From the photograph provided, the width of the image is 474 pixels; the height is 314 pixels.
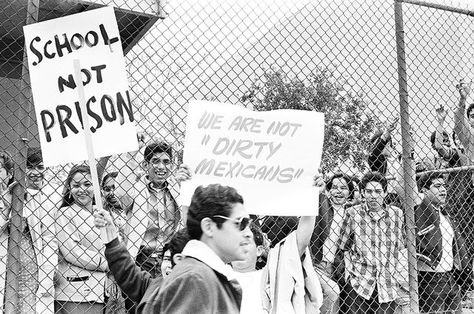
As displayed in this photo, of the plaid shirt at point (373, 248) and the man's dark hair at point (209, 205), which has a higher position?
the man's dark hair at point (209, 205)

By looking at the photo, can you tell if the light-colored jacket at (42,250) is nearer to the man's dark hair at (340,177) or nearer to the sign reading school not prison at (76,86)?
the sign reading school not prison at (76,86)

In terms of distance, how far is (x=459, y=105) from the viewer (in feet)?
16.6

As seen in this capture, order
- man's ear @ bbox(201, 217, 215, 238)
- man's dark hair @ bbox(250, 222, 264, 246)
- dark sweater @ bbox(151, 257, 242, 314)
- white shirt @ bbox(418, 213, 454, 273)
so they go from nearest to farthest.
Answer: dark sweater @ bbox(151, 257, 242, 314), man's ear @ bbox(201, 217, 215, 238), man's dark hair @ bbox(250, 222, 264, 246), white shirt @ bbox(418, 213, 454, 273)

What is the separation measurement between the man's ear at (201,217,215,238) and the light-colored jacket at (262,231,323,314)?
96 centimetres

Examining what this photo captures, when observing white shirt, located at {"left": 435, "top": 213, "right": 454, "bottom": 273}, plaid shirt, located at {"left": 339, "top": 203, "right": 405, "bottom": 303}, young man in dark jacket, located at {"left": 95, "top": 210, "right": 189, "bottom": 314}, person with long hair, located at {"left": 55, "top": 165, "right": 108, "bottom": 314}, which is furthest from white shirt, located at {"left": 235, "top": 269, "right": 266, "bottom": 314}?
white shirt, located at {"left": 435, "top": 213, "right": 454, "bottom": 273}

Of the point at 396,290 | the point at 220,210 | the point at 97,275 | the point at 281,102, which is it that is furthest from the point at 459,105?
the point at 281,102

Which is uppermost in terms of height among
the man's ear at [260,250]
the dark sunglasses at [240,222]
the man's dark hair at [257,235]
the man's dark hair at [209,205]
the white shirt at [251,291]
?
the man's dark hair at [209,205]

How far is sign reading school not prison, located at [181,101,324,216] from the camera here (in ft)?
10.2

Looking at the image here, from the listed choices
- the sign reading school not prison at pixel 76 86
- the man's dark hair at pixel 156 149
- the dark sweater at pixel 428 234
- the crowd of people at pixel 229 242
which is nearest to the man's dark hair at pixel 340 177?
the crowd of people at pixel 229 242

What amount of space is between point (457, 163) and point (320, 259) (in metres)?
1.87

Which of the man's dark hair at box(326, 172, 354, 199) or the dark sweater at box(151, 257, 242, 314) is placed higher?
the dark sweater at box(151, 257, 242, 314)

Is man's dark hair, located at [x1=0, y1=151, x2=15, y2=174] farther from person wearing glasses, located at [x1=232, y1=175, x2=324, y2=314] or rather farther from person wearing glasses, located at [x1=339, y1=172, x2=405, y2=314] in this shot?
person wearing glasses, located at [x1=339, y1=172, x2=405, y2=314]

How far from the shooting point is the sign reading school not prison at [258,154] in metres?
3.11

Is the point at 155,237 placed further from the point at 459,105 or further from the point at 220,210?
the point at 459,105
